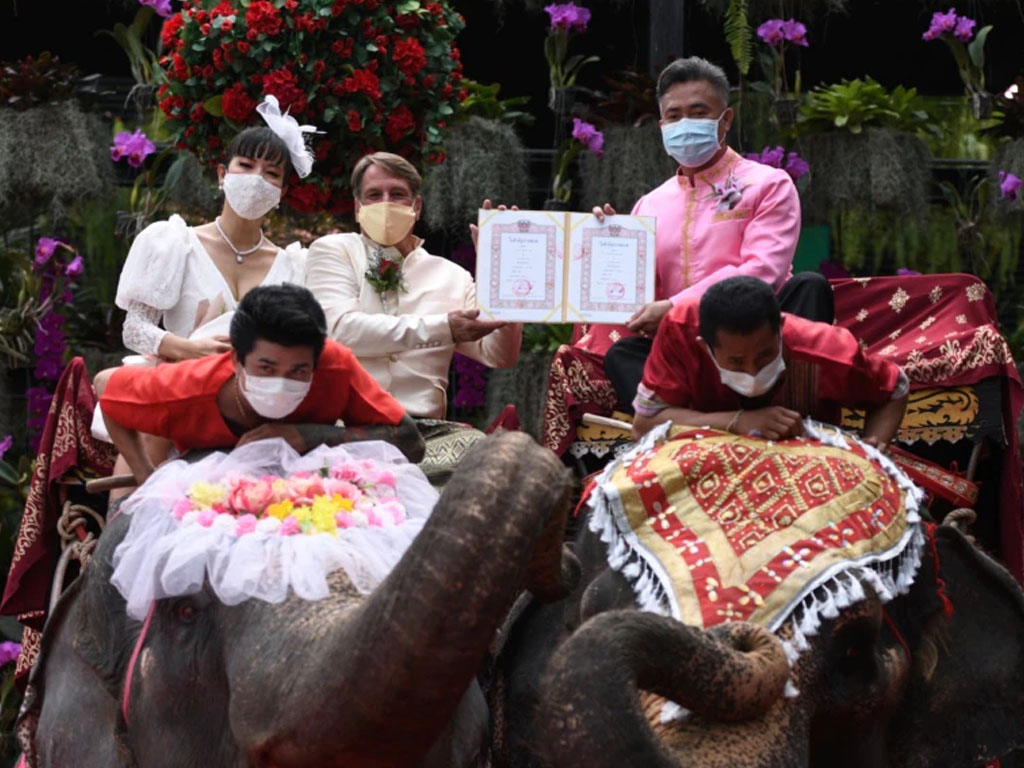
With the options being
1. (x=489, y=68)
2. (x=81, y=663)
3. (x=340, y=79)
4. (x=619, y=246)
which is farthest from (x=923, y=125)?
(x=81, y=663)

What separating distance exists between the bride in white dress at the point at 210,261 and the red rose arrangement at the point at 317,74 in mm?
986

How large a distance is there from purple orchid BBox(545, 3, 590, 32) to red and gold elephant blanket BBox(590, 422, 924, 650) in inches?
242

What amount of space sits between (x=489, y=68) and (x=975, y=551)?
828cm

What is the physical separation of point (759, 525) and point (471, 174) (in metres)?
6.31

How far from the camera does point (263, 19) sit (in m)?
7.68

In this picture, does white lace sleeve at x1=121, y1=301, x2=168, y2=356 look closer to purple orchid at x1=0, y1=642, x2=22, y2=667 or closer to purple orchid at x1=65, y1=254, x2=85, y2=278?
purple orchid at x1=0, y1=642, x2=22, y2=667

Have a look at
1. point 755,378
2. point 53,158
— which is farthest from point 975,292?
point 53,158

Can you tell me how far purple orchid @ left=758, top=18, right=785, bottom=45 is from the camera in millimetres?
11289

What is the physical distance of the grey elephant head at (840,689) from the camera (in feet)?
13.9

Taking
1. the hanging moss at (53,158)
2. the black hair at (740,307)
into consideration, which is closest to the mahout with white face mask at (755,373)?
the black hair at (740,307)

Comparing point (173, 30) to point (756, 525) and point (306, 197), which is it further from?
point (756, 525)

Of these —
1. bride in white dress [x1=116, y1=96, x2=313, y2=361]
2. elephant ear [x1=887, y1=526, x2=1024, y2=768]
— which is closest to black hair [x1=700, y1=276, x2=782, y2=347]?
elephant ear [x1=887, y1=526, x2=1024, y2=768]

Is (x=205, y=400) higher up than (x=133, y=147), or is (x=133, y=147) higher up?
(x=133, y=147)

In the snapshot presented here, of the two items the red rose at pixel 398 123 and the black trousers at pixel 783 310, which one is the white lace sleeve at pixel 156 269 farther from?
the red rose at pixel 398 123
